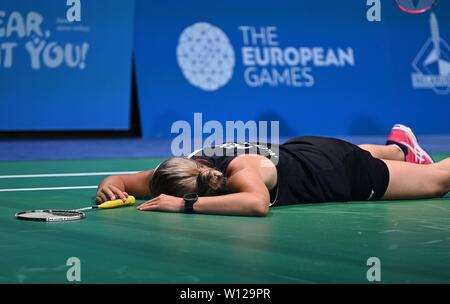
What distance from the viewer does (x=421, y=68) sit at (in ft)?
45.8

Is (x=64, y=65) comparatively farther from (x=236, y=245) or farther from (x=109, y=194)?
(x=236, y=245)

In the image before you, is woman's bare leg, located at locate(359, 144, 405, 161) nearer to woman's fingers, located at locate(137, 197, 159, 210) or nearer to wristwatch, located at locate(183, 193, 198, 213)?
wristwatch, located at locate(183, 193, 198, 213)

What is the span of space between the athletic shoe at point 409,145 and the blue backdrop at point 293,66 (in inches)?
227

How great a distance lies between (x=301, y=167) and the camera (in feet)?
20.2

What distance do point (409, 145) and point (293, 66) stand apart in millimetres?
6366

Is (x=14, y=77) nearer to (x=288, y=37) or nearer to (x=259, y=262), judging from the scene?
(x=288, y=37)

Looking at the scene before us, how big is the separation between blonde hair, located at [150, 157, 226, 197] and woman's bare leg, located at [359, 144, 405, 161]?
5.34ft

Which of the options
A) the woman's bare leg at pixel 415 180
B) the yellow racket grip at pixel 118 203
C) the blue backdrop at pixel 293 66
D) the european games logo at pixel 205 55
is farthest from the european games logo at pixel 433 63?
the yellow racket grip at pixel 118 203

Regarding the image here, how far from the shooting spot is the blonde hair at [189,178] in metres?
5.73

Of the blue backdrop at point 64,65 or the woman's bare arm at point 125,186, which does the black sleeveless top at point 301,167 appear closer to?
the woman's bare arm at point 125,186

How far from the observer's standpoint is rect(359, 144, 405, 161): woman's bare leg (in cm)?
696
